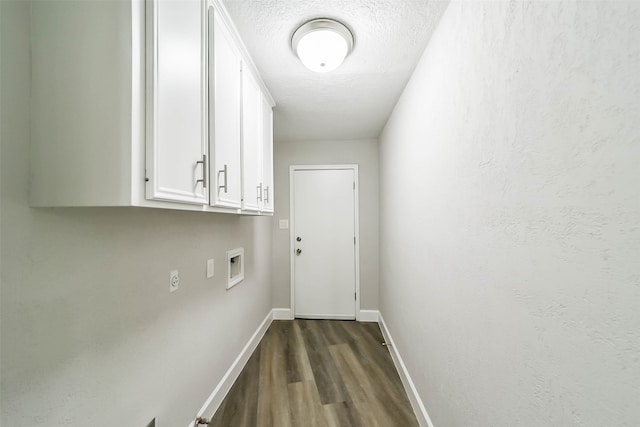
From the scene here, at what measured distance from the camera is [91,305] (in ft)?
3.01

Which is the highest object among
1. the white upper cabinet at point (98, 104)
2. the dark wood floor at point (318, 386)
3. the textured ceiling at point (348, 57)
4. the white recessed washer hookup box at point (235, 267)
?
the textured ceiling at point (348, 57)

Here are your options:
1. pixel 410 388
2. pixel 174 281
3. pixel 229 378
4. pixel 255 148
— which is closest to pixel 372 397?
pixel 410 388

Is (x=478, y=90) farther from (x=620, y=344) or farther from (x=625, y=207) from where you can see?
(x=620, y=344)

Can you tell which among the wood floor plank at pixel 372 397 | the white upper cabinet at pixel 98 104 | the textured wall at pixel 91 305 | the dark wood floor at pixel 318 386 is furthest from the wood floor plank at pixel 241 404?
the white upper cabinet at pixel 98 104

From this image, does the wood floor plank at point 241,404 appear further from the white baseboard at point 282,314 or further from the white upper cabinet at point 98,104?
the white upper cabinet at point 98,104

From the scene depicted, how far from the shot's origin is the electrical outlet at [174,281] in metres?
1.35

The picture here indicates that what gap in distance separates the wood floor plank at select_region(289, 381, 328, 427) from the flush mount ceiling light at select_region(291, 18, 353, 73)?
2.28m

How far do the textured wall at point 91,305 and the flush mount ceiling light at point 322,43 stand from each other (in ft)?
3.59

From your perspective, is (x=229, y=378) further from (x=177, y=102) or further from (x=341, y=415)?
(x=177, y=102)

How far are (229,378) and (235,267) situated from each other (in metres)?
0.85

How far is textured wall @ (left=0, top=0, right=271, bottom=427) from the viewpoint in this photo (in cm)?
70

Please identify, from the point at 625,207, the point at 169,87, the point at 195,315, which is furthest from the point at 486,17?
the point at 195,315

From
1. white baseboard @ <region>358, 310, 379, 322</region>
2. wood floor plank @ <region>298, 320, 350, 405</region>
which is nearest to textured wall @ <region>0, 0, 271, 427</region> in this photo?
wood floor plank @ <region>298, 320, 350, 405</region>

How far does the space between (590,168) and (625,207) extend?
0.35ft
